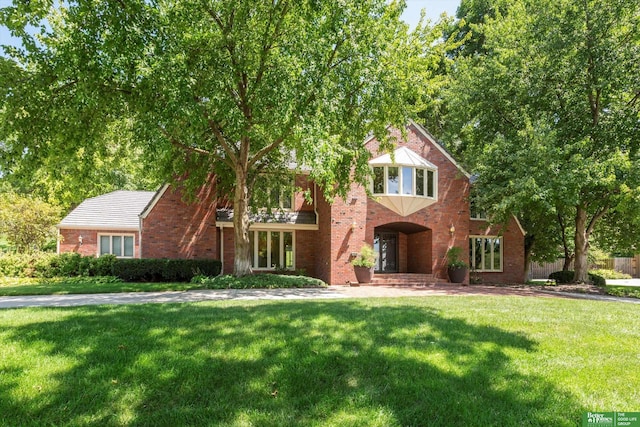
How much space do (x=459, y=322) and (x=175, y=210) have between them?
1562cm

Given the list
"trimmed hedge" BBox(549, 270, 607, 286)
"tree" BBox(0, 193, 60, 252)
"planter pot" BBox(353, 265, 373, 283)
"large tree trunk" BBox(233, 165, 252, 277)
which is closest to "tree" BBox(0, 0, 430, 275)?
"large tree trunk" BBox(233, 165, 252, 277)

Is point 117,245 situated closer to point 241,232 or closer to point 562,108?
point 241,232

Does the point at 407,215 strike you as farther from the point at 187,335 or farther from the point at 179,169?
the point at 187,335

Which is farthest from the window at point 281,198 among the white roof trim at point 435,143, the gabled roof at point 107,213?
the gabled roof at point 107,213

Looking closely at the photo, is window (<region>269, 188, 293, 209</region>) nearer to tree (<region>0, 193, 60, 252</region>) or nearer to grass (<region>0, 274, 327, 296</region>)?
grass (<region>0, 274, 327, 296</region>)

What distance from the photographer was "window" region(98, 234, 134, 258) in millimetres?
22078

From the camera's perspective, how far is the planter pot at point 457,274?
18.2 m

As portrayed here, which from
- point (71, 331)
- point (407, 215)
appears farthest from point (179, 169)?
point (71, 331)

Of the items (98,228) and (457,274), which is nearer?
(457,274)

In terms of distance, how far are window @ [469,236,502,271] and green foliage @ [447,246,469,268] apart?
346 cm

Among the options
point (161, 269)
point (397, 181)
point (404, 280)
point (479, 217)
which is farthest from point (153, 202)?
point (479, 217)

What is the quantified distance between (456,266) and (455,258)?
409mm

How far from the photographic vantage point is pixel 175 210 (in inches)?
740

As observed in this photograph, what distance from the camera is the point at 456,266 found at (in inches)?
715
